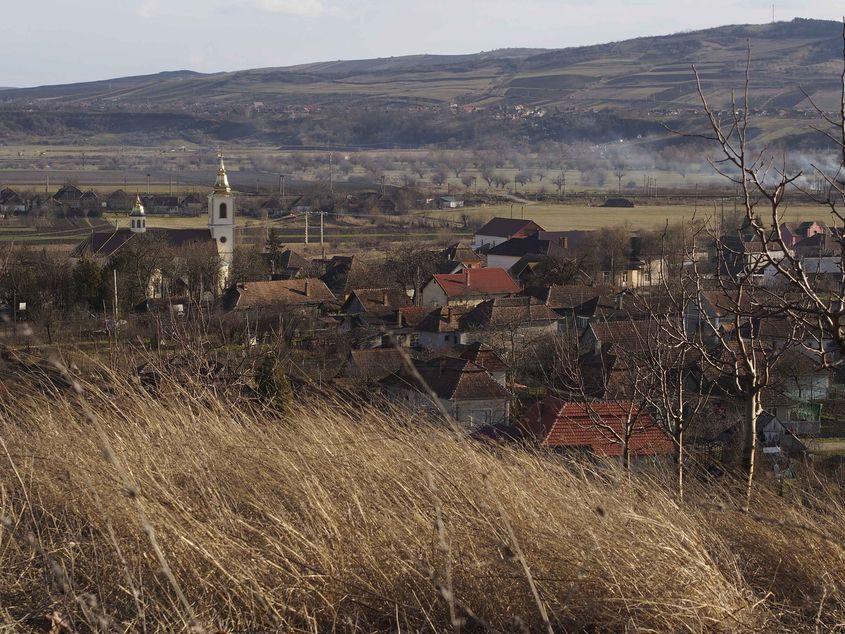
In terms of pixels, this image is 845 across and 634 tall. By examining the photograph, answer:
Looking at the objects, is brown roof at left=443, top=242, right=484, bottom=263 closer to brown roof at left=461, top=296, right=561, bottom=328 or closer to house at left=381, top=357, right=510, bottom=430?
brown roof at left=461, top=296, right=561, bottom=328

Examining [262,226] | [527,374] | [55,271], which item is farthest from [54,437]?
[262,226]

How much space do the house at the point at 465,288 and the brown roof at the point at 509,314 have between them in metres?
3.25

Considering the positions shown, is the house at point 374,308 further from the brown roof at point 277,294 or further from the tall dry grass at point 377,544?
the tall dry grass at point 377,544

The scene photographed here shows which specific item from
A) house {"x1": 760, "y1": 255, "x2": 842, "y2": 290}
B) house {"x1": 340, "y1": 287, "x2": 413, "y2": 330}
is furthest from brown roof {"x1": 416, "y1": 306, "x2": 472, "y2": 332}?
house {"x1": 760, "y1": 255, "x2": 842, "y2": 290}

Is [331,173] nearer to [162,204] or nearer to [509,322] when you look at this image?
[162,204]

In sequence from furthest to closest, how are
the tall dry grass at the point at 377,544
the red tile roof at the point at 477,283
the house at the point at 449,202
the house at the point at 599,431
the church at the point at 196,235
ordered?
1. the house at the point at 449,202
2. the church at the point at 196,235
3. the red tile roof at the point at 477,283
4. the house at the point at 599,431
5. the tall dry grass at the point at 377,544

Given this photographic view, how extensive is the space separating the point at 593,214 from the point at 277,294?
101ft

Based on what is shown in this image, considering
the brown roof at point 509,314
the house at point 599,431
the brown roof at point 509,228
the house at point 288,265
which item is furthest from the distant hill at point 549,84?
the house at point 599,431

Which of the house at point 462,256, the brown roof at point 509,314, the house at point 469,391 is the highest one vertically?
the house at point 469,391

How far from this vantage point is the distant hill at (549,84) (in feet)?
382

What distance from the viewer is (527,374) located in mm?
16547

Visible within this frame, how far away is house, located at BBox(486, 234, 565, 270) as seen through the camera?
33344 mm

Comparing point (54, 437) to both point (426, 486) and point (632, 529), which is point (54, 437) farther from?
point (632, 529)

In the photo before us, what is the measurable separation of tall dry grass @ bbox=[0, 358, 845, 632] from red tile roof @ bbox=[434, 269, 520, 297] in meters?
22.1
